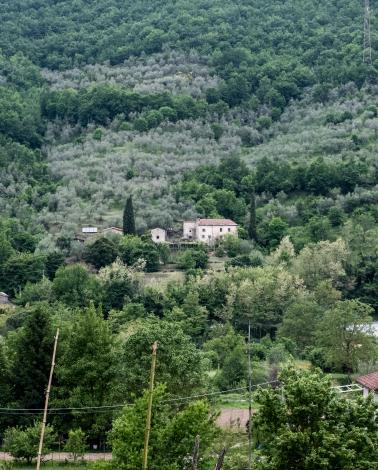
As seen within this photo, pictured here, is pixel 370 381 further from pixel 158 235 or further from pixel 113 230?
Result: pixel 113 230

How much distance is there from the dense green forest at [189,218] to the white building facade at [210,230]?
999 millimetres

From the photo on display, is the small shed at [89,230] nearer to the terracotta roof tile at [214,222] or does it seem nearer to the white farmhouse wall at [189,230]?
the white farmhouse wall at [189,230]

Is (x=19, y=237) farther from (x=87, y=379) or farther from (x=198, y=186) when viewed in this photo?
(x=87, y=379)

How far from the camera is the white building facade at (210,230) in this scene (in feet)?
243

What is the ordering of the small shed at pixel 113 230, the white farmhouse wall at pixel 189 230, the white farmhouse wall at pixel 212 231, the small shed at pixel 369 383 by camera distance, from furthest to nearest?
the white farmhouse wall at pixel 189 230, the white farmhouse wall at pixel 212 231, the small shed at pixel 113 230, the small shed at pixel 369 383

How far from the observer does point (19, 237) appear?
238 feet

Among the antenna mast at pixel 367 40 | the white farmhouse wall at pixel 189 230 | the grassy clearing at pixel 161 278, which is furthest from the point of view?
the antenna mast at pixel 367 40

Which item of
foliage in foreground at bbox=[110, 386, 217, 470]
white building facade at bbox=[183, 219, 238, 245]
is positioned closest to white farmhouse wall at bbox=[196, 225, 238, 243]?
white building facade at bbox=[183, 219, 238, 245]

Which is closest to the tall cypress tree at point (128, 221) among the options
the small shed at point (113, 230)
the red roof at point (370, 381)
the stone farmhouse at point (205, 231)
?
the small shed at point (113, 230)

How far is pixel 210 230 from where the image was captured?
A: 74500 mm

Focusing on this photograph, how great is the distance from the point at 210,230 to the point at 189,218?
4578 mm

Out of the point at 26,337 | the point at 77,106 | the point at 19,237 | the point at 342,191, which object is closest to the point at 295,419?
the point at 26,337

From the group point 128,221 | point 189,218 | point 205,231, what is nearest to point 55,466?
point 128,221

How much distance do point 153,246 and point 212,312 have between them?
9.91 meters
